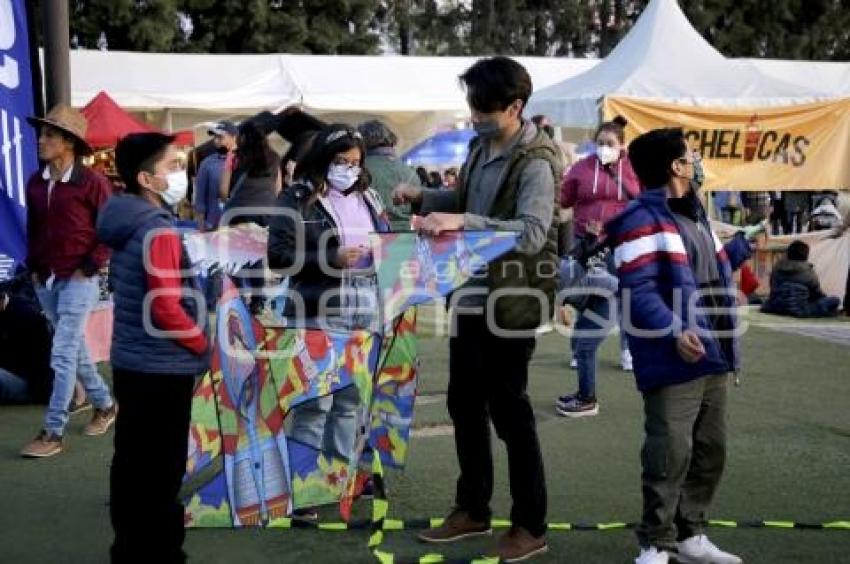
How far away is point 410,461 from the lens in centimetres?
591

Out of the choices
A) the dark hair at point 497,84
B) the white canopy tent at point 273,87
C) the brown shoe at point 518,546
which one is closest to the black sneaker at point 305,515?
the brown shoe at point 518,546

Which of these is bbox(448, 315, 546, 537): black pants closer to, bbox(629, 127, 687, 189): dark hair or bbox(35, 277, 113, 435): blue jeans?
bbox(629, 127, 687, 189): dark hair

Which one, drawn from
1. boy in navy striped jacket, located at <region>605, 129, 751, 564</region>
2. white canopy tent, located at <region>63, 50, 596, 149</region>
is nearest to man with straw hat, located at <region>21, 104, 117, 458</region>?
boy in navy striped jacket, located at <region>605, 129, 751, 564</region>

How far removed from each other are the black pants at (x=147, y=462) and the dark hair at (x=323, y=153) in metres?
1.17

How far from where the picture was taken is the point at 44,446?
19.8 feet

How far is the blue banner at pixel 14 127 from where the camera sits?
6359 mm

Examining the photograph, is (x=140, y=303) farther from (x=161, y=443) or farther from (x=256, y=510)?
(x=256, y=510)

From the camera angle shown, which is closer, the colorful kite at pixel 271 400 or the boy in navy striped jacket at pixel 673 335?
the boy in navy striped jacket at pixel 673 335

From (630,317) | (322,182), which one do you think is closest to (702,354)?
(630,317)

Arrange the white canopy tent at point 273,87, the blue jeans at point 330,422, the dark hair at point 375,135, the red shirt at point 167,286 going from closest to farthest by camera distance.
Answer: the red shirt at point 167,286, the blue jeans at point 330,422, the dark hair at point 375,135, the white canopy tent at point 273,87

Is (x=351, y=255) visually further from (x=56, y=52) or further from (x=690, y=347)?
(x=56, y=52)

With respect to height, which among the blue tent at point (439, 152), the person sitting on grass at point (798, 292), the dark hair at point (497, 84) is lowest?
the person sitting on grass at point (798, 292)

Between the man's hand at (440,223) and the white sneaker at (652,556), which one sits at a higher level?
the man's hand at (440,223)

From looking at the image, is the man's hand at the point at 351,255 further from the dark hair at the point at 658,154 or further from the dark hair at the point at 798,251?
the dark hair at the point at 798,251
